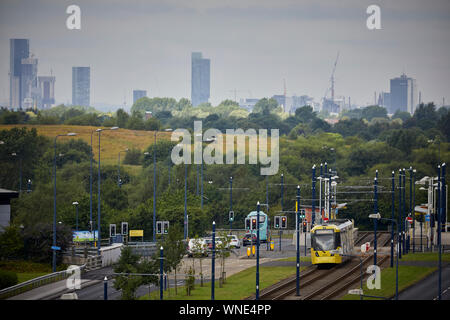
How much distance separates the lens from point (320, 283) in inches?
2345

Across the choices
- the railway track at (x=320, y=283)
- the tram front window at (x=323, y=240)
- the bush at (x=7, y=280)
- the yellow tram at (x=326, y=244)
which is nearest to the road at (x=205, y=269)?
the bush at (x=7, y=280)

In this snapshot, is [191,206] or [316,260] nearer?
[316,260]

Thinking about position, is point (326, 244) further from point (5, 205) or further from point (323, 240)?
point (5, 205)

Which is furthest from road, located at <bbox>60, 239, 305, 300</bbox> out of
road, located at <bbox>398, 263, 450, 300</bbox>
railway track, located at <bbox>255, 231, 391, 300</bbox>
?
road, located at <bbox>398, 263, 450, 300</bbox>

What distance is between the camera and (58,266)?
67.9 m

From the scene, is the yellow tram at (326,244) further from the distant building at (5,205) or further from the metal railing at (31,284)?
the distant building at (5,205)

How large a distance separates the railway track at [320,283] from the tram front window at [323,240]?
1.72m

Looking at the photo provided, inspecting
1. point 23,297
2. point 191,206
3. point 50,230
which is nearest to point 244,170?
point 191,206

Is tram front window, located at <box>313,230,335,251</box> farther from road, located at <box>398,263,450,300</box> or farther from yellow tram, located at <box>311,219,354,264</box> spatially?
road, located at <box>398,263,450,300</box>

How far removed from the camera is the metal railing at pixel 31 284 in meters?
49.1

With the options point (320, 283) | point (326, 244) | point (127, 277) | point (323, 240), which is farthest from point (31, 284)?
point (326, 244)

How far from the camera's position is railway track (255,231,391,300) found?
2130 inches
